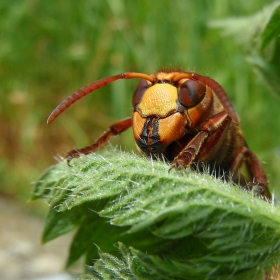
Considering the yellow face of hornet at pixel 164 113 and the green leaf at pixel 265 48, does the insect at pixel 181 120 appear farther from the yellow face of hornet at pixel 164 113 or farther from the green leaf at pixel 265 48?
the green leaf at pixel 265 48

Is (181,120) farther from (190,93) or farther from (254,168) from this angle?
(254,168)

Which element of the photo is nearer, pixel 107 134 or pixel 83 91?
pixel 83 91

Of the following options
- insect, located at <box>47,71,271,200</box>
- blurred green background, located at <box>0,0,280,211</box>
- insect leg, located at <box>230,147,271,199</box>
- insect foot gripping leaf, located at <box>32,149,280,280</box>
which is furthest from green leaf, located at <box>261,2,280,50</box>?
blurred green background, located at <box>0,0,280,211</box>

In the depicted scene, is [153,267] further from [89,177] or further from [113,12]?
[113,12]

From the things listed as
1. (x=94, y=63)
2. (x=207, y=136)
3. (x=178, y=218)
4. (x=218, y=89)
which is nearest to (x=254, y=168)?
(x=207, y=136)

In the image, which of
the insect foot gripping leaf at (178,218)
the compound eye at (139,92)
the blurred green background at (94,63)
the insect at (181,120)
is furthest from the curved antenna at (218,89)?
the blurred green background at (94,63)

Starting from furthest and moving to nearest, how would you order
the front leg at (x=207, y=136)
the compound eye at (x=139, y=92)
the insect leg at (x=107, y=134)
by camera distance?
the insect leg at (x=107, y=134) < the compound eye at (x=139, y=92) < the front leg at (x=207, y=136)

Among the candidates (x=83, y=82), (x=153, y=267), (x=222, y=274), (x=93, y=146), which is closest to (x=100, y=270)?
(x=153, y=267)
